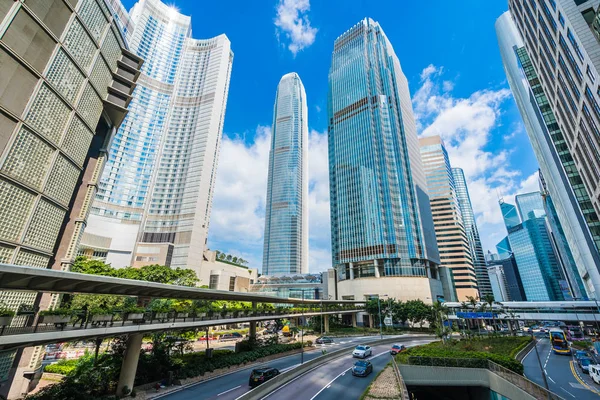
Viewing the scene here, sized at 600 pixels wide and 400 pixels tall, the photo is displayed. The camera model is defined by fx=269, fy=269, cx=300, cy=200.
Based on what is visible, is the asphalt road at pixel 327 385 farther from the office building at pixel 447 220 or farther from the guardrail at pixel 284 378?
the office building at pixel 447 220

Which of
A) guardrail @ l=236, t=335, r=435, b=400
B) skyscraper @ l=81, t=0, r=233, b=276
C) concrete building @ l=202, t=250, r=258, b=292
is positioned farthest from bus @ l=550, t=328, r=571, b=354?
skyscraper @ l=81, t=0, r=233, b=276

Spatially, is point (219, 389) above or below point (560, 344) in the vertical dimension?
below

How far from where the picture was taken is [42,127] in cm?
2625

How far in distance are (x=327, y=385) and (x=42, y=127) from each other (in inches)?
1481

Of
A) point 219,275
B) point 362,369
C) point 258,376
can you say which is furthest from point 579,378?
point 219,275

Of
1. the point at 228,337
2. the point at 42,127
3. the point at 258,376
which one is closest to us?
the point at 258,376

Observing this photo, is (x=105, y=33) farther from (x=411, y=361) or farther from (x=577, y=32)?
(x=411, y=361)

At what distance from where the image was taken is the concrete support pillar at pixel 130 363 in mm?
22297

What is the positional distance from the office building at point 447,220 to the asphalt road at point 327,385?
421ft

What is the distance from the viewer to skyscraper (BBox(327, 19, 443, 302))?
106 m

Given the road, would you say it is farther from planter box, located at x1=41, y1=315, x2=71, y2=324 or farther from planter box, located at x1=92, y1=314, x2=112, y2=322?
planter box, located at x1=41, y1=315, x2=71, y2=324

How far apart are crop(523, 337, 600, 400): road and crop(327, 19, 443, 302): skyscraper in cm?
5863

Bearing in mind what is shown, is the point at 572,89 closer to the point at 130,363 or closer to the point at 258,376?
the point at 258,376

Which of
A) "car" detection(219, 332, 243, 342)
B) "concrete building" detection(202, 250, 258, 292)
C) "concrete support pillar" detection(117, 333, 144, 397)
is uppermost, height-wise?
"concrete building" detection(202, 250, 258, 292)
